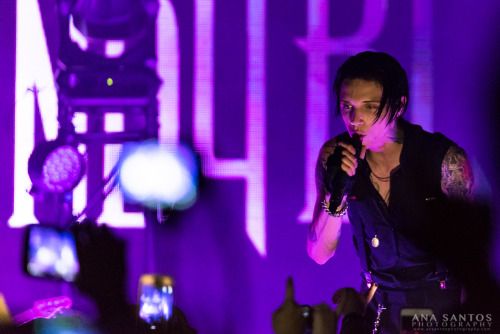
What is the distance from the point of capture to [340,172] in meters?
→ 2.04

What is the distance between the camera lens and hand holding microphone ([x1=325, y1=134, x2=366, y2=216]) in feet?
6.66

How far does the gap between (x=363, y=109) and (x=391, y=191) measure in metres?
0.39

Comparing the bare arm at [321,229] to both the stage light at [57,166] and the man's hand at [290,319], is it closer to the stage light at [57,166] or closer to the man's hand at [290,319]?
the man's hand at [290,319]

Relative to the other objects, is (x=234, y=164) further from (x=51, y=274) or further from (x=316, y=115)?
(x=51, y=274)

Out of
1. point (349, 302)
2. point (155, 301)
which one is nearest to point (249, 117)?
point (155, 301)

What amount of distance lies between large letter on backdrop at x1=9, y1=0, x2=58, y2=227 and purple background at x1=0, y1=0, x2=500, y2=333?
1.9 inches

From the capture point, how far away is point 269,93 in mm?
3480

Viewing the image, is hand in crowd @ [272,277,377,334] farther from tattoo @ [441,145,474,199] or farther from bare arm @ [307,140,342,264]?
tattoo @ [441,145,474,199]

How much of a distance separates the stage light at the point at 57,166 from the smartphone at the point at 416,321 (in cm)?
190

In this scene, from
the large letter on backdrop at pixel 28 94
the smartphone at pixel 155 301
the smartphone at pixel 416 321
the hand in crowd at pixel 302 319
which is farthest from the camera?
the large letter on backdrop at pixel 28 94

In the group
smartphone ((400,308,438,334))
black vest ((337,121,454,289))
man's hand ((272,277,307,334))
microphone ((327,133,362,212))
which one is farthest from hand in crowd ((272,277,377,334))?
black vest ((337,121,454,289))

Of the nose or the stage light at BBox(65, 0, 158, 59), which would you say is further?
the stage light at BBox(65, 0, 158, 59)

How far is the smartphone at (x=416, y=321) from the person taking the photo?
2.23m


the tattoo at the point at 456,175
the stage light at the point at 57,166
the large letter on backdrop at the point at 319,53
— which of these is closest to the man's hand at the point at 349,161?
the tattoo at the point at 456,175
